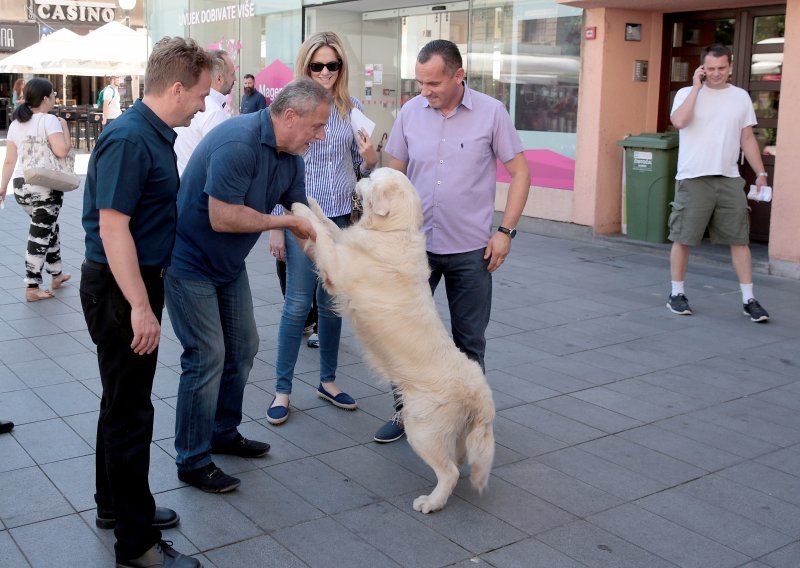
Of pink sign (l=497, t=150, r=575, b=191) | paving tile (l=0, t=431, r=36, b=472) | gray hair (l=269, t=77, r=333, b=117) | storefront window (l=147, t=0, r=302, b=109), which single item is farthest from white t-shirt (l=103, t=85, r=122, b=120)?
gray hair (l=269, t=77, r=333, b=117)

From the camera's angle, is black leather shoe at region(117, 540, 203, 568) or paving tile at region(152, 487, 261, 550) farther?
paving tile at region(152, 487, 261, 550)

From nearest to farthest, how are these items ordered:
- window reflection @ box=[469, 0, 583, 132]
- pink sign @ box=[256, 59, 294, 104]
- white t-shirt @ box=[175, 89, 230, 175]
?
white t-shirt @ box=[175, 89, 230, 175], window reflection @ box=[469, 0, 583, 132], pink sign @ box=[256, 59, 294, 104]

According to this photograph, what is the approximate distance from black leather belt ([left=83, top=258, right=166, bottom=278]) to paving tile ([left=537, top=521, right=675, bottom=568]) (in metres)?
1.89

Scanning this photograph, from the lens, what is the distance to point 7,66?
69.6 ft

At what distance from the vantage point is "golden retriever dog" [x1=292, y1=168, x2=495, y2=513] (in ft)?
12.6

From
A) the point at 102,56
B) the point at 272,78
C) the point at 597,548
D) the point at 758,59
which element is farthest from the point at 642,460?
the point at 102,56

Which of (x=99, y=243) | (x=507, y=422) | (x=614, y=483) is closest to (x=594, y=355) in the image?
(x=507, y=422)

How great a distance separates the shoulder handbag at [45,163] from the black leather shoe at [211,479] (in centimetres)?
443

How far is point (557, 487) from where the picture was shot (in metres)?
4.18

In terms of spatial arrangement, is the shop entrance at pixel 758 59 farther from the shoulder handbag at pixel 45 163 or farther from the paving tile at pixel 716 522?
the shoulder handbag at pixel 45 163

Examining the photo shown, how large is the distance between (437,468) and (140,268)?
1564mm

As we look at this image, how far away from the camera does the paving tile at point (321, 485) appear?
3969mm

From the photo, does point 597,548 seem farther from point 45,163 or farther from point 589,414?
point 45,163

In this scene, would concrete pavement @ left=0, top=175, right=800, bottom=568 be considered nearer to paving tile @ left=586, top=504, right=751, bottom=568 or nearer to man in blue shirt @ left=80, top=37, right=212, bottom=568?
paving tile @ left=586, top=504, right=751, bottom=568
